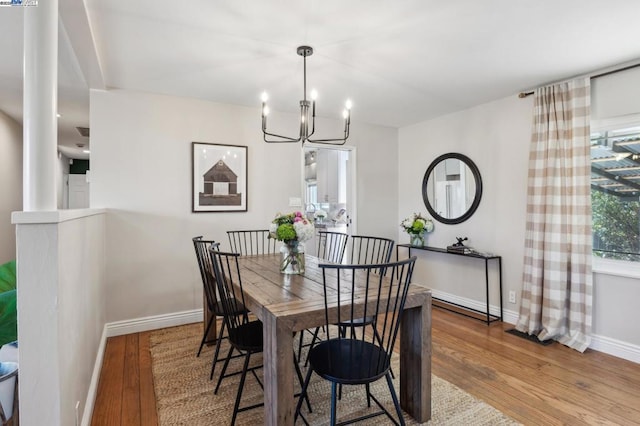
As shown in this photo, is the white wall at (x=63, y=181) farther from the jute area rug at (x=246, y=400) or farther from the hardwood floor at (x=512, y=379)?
the jute area rug at (x=246, y=400)

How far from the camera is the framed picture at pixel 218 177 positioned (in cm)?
344

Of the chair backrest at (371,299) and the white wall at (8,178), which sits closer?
the chair backrest at (371,299)

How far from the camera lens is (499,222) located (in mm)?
3521

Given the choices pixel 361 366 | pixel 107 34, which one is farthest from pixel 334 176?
pixel 361 366

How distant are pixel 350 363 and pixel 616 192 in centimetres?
274

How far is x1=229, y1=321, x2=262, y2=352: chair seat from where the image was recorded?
74.3 inches

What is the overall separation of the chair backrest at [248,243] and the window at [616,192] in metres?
3.03

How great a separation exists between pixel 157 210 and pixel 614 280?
4053 mm

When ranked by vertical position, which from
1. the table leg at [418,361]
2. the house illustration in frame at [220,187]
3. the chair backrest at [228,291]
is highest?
the house illustration in frame at [220,187]

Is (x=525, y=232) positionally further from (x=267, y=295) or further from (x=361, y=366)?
(x=267, y=295)

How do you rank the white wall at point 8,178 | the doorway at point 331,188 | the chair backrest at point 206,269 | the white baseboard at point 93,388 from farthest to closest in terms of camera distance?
the doorway at point 331,188 < the white wall at point 8,178 < the chair backrest at point 206,269 < the white baseboard at point 93,388

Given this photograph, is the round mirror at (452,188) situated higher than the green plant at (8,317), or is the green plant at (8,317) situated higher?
the round mirror at (452,188)

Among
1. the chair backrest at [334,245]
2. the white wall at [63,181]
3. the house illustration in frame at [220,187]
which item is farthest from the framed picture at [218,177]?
the white wall at [63,181]

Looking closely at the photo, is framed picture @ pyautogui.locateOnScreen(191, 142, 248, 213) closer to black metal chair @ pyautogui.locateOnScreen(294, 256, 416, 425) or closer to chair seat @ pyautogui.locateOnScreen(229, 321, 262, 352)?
chair seat @ pyautogui.locateOnScreen(229, 321, 262, 352)
